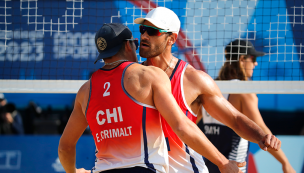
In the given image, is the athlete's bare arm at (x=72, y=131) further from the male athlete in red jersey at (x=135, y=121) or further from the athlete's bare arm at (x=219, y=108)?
the athlete's bare arm at (x=219, y=108)

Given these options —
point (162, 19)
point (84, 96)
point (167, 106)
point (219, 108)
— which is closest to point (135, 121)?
point (167, 106)

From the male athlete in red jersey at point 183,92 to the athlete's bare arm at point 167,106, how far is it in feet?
1.34

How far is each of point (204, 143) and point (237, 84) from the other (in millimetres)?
1623

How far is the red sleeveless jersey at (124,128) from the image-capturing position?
6.52 ft

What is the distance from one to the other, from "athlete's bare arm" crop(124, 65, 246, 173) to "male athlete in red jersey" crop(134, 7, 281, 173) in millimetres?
410

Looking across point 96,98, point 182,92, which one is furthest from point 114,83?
point 182,92

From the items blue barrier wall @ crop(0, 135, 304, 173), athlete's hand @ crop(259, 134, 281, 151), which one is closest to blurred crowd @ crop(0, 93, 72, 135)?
blue barrier wall @ crop(0, 135, 304, 173)

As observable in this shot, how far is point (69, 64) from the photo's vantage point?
22.0ft

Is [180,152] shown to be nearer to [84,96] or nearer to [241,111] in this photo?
[84,96]

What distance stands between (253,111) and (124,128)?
208 centimetres

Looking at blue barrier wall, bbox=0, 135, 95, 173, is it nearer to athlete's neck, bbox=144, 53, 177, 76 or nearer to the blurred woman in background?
the blurred woman in background

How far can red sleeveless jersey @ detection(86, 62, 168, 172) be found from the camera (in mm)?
1987

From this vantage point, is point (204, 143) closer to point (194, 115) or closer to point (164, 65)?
point (194, 115)

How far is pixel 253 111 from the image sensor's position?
11.6ft
